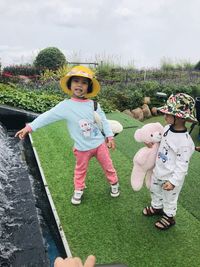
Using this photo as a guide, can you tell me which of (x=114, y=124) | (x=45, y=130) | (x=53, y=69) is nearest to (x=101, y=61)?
(x=53, y=69)

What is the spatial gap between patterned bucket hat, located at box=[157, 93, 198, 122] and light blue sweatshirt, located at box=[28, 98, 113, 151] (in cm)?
94

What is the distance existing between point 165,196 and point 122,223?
0.62 m

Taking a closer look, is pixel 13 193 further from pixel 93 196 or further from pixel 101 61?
pixel 101 61

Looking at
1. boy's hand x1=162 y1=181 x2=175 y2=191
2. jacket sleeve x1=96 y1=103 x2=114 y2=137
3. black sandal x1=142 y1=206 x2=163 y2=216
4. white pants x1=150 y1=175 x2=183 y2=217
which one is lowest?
black sandal x1=142 y1=206 x2=163 y2=216

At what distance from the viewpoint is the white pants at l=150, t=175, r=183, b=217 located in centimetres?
372

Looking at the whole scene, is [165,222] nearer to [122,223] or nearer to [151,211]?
[151,211]

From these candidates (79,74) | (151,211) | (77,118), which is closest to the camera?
(79,74)

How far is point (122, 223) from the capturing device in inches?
161

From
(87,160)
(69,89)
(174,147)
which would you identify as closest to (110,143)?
(87,160)

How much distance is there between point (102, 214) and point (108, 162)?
0.61 m

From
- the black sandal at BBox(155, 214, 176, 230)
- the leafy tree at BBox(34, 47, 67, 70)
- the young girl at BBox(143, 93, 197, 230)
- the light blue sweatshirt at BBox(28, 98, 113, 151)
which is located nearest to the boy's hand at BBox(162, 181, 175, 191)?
the young girl at BBox(143, 93, 197, 230)

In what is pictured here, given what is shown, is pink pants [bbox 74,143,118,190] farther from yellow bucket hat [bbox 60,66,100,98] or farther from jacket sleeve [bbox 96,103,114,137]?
yellow bucket hat [bbox 60,66,100,98]

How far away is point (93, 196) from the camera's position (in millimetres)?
4684

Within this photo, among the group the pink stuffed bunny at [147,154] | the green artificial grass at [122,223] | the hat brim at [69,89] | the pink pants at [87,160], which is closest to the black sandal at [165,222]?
the green artificial grass at [122,223]
